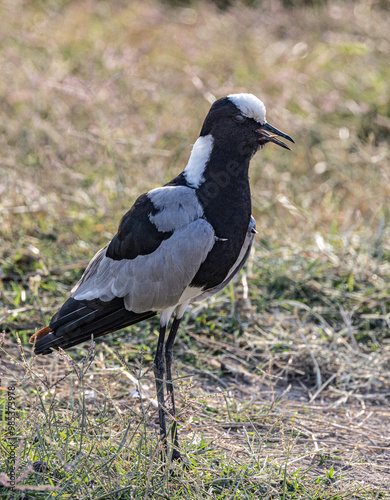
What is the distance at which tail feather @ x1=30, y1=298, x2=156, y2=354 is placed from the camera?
8.48ft

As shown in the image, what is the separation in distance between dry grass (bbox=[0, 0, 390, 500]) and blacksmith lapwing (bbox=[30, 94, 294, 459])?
187 mm

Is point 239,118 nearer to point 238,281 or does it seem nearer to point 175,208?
point 175,208

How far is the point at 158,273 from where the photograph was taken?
2.52 m

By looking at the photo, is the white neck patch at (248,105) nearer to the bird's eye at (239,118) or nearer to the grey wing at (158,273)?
the bird's eye at (239,118)

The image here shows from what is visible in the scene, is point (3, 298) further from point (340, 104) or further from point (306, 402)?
point (340, 104)

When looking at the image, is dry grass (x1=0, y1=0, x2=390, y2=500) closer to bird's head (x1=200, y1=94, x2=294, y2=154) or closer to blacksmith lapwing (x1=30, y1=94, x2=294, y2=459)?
blacksmith lapwing (x1=30, y1=94, x2=294, y2=459)

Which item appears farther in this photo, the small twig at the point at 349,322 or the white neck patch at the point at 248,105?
the small twig at the point at 349,322

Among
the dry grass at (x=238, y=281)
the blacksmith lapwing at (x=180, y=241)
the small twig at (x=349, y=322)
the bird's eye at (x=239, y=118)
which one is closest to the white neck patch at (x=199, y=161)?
the blacksmith lapwing at (x=180, y=241)

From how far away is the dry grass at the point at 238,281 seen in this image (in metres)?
2.37

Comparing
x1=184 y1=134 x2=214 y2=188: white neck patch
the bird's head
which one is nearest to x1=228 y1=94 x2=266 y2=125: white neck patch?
the bird's head

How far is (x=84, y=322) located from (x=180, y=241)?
0.51 metres

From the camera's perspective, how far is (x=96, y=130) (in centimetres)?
430

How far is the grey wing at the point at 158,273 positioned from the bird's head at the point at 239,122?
14.5 inches

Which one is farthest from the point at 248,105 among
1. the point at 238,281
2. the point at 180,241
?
the point at 238,281
